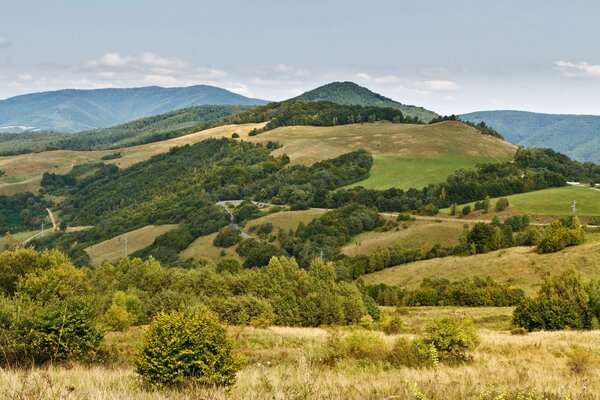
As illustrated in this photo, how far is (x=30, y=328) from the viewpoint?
1869cm

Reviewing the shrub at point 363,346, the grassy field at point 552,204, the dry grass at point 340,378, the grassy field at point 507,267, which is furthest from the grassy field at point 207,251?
the shrub at point 363,346

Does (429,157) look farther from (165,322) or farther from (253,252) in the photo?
(165,322)

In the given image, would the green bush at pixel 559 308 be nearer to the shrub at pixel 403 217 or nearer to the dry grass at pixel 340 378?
the dry grass at pixel 340 378

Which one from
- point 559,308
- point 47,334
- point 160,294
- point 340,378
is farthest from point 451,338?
point 160,294

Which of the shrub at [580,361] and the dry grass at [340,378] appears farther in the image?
the shrub at [580,361]

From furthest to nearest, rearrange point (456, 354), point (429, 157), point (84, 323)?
point (429, 157)
point (456, 354)
point (84, 323)

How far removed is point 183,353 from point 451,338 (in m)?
12.6

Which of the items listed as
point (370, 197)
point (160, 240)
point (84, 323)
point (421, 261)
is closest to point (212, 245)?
point (160, 240)

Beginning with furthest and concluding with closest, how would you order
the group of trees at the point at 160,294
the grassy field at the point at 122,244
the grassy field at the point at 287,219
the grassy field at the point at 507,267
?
the grassy field at the point at 287,219 < the grassy field at the point at 122,244 < the grassy field at the point at 507,267 < the group of trees at the point at 160,294

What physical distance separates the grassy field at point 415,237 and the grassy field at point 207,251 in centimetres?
2897

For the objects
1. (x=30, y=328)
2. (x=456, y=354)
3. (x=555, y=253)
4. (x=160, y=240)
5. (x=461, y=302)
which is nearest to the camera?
(x=30, y=328)

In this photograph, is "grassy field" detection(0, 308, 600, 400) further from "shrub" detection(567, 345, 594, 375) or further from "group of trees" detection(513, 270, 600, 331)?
"group of trees" detection(513, 270, 600, 331)

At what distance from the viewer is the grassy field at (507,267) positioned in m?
75.2

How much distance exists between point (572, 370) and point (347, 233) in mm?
114579
